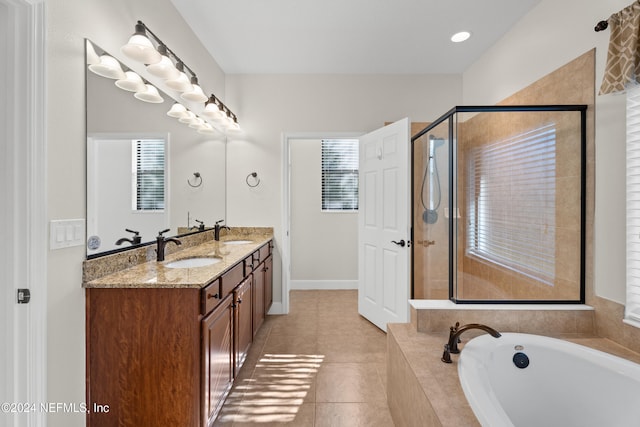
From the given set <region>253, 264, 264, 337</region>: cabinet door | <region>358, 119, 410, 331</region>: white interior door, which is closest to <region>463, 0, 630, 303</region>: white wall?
<region>358, 119, 410, 331</region>: white interior door

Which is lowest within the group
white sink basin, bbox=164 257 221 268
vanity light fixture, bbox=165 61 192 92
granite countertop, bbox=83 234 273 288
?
white sink basin, bbox=164 257 221 268

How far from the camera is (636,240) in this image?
153 centimetres

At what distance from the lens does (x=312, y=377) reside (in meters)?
2.19

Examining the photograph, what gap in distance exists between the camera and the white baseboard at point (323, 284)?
177 inches

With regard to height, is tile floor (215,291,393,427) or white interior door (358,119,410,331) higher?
white interior door (358,119,410,331)

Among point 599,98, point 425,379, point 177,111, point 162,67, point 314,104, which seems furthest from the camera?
point 314,104

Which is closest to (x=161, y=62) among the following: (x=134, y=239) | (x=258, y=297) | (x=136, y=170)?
(x=136, y=170)

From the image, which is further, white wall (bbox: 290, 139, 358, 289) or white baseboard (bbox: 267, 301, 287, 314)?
white wall (bbox: 290, 139, 358, 289)

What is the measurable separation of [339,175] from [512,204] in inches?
105

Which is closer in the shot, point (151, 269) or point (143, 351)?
point (143, 351)

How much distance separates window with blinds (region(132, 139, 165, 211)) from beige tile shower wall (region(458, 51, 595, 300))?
2.08m

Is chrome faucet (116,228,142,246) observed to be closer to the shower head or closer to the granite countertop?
the granite countertop

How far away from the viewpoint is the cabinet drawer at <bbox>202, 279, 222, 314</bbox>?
150 cm

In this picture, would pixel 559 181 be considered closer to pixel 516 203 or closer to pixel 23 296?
pixel 516 203
